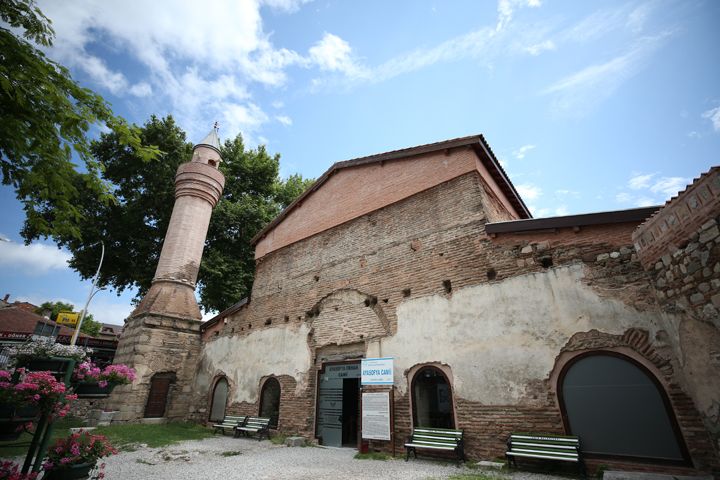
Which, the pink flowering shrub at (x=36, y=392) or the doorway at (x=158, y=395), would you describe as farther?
the doorway at (x=158, y=395)

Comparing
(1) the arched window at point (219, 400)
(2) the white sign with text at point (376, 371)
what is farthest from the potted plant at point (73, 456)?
(1) the arched window at point (219, 400)

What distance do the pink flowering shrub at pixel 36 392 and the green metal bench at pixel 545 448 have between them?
6.47 m

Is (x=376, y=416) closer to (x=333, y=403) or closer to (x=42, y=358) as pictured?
(x=333, y=403)

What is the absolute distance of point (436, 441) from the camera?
21.2 feet

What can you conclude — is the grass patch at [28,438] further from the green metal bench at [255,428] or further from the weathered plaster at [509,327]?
the weathered plaster at [509,327]

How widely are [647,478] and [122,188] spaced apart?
69.5ft

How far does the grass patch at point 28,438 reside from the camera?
5.61 m

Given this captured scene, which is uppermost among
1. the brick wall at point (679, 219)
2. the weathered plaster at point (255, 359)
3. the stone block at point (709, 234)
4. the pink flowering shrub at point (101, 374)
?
the brick wall at point (679, 219)

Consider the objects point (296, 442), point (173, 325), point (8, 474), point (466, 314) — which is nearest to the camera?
point (8, 474)

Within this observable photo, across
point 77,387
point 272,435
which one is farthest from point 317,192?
point 77,387

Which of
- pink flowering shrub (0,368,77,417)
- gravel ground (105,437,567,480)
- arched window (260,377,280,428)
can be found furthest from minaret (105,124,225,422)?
pink flowering shrub (0,368,77,417)

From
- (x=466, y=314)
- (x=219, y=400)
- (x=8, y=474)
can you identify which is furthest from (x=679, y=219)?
(x=219, y=400)

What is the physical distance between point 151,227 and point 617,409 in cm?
1956

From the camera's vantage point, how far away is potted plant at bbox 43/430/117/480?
4203 millimetres
